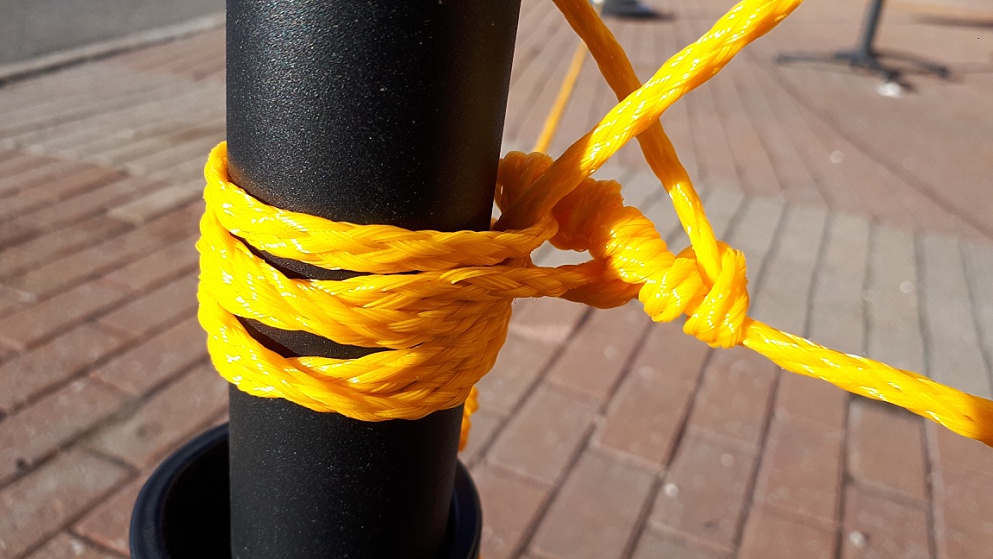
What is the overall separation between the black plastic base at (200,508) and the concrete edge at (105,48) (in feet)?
11.7

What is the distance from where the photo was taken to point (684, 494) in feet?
5.43

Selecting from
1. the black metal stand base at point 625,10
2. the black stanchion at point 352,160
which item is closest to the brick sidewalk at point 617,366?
the black stanchion at point 352,160

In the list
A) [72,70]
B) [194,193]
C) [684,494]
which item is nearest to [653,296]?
[684,494]

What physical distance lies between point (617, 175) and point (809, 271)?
2.88 feet

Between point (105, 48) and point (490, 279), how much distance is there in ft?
14.5

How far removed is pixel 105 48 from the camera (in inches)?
166

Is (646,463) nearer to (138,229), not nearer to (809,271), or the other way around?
(809,271)

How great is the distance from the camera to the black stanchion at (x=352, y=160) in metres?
0.47

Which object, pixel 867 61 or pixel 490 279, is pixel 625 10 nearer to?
pixel 867 61

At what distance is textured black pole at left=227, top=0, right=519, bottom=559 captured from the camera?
474mm

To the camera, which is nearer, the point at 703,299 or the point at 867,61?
the point at 703,299

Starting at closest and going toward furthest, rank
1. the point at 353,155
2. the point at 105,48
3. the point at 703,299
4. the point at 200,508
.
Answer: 1. the point at 353,155
2. the point at 703,299
3. the point at 200,508
4. the point at 105,48

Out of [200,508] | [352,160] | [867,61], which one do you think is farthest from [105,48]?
[867,61]

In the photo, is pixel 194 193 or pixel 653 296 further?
pixel 194 193
